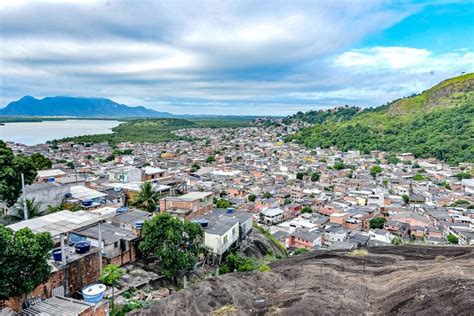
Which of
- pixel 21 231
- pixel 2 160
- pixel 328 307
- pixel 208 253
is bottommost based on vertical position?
pixel 208 253

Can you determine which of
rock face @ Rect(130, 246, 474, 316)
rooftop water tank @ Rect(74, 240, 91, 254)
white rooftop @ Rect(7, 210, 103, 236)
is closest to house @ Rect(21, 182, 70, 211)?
white rooftop @ Rect(7, 210, 103, 236)

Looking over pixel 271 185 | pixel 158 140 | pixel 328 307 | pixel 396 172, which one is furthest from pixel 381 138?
pixel 328 307

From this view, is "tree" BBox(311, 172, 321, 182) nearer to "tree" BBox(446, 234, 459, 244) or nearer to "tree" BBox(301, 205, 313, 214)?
"tree" BBox(301, 205, 313, 214)

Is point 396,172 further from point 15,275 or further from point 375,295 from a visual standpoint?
point 15,275

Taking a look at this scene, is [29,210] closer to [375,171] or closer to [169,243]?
[169,243]

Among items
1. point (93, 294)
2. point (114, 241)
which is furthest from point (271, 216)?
point (93, 294)

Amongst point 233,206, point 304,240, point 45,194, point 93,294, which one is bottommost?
point 304,240
